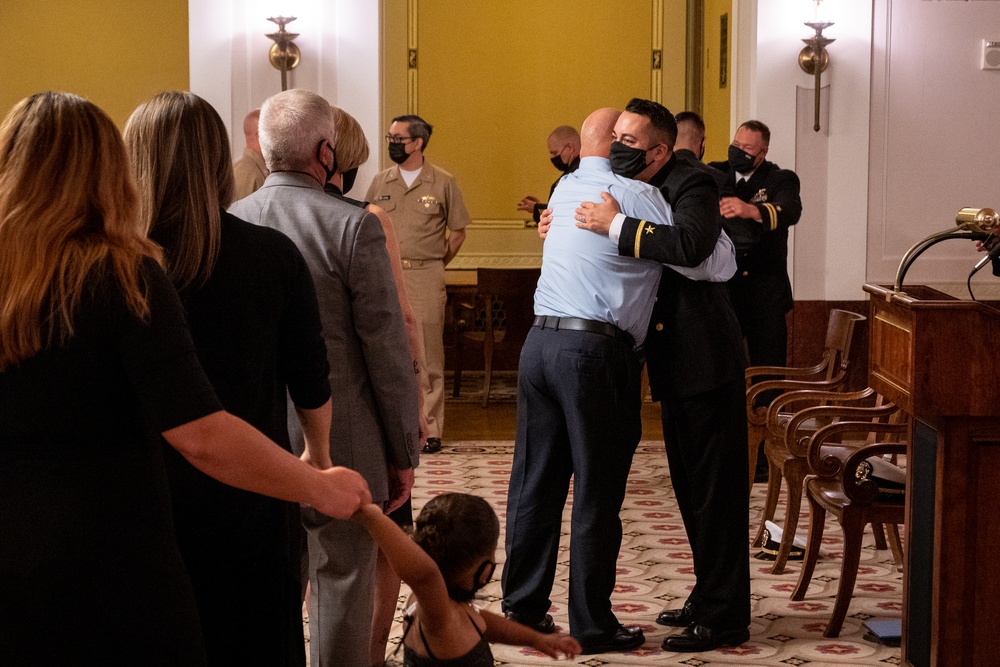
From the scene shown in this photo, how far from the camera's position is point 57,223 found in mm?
1561

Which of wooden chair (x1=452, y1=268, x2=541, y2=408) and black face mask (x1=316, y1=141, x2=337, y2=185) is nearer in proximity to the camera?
black face mask (x1=316, y1=141, x2=337, y2=185)

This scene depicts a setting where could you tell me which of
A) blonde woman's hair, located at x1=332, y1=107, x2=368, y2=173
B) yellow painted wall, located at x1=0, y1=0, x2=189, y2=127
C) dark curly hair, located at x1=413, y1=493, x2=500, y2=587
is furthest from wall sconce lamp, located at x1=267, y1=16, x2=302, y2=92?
dark curly hair, located at x1=413, y1=493, x2=500, y2=587

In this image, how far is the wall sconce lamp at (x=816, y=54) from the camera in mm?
6832

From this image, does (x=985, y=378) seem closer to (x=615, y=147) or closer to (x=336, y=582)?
(x=615, y=147)

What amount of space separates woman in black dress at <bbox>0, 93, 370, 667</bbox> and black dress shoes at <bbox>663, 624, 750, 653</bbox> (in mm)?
2283

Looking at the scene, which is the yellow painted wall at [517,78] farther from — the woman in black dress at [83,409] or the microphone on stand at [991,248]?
the woman in black dress at [83,409]

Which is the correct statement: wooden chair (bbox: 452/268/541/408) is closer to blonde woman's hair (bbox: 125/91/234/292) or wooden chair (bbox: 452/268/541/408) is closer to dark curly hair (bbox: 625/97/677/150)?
dark curly hair (bbox: 625/97/677/150)

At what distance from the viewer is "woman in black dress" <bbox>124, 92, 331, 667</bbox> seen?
6.98ft

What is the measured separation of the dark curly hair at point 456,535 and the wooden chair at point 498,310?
6.12 meters

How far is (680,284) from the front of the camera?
3.59 m

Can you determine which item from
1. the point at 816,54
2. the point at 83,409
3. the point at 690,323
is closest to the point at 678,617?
the point at 690,323

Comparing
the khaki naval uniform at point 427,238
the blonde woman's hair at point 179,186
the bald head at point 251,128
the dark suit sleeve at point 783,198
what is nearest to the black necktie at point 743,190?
the dark suit sleeve at point 783,198

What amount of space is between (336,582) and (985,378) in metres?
1.59

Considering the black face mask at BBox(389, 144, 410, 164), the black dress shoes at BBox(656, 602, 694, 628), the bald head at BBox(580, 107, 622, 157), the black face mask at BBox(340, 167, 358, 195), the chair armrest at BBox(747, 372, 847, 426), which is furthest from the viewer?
the black face mask at BBox(389, 144, 410, 164)
